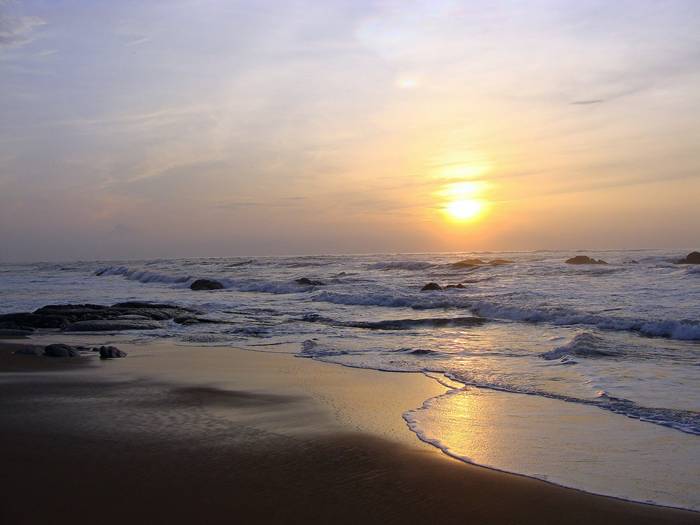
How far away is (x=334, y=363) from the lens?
37.8ft

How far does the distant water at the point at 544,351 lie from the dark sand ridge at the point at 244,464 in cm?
50

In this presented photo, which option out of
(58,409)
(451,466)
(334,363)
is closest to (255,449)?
(451,466)

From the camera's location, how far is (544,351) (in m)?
12.5

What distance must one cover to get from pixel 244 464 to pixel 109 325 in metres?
13.2

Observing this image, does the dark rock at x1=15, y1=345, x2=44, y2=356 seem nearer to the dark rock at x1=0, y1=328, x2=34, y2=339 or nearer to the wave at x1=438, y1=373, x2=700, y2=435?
the dark rock at x1=0, y1=328, x2=34, y2=339

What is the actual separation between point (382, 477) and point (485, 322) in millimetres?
13635

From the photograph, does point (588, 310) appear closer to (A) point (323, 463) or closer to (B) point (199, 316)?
(B) point (199, 316)

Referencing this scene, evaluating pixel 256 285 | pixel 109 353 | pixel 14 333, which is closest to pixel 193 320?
pixel 14 333

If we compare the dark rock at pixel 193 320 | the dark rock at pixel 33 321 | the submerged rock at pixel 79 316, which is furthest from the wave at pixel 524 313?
the dark rock at pixel 33 321

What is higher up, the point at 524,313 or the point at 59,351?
the point at 59,351

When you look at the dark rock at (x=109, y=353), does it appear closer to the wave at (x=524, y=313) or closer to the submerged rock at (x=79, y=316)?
the submerged rock at (x=79, y=316)

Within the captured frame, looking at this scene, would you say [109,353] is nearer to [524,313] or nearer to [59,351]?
[59,351]

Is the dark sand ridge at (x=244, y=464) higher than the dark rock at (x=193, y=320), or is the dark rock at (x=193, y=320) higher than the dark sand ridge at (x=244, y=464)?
the dark rock at (x=193, y=320)

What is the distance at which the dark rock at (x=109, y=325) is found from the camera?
1708 centimetres
